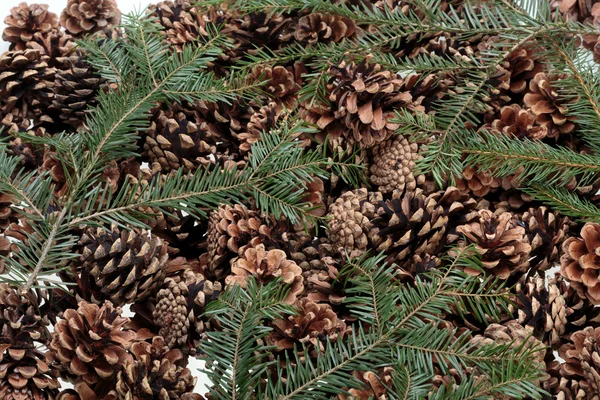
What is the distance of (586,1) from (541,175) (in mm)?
176

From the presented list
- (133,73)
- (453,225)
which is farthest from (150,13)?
(453,225)

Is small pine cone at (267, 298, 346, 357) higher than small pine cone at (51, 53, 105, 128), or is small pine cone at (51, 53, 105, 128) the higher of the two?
small pine cone at (51, 53, 105, 128)

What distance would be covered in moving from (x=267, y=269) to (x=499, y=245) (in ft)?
0.53

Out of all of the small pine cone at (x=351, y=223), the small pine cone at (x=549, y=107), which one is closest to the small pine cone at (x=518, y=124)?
the small pine cone at (x=549, y=107)

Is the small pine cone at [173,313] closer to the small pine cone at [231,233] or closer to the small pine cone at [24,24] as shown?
the small pine cone at [231,233]

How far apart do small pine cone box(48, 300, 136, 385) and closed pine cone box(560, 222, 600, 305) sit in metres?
0.30

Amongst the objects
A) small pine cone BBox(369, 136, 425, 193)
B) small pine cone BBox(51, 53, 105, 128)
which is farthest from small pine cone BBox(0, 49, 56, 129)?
small pine cone BBox(369, 136, 425, 193)

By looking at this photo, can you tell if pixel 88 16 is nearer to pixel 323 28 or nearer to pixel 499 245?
pixel 323 28

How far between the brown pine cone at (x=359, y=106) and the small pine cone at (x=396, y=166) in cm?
1

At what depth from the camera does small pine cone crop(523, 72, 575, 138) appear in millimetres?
694

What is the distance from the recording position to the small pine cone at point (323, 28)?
76 centimetres

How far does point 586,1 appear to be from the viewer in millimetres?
744

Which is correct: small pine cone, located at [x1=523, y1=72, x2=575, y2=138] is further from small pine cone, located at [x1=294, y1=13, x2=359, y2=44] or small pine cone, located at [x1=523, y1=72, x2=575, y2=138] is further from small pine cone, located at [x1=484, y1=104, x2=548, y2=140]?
small pine cone, located at [x1=294, y1=13, x2=359, y2=44]

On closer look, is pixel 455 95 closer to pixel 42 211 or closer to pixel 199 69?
pixel 199 69
